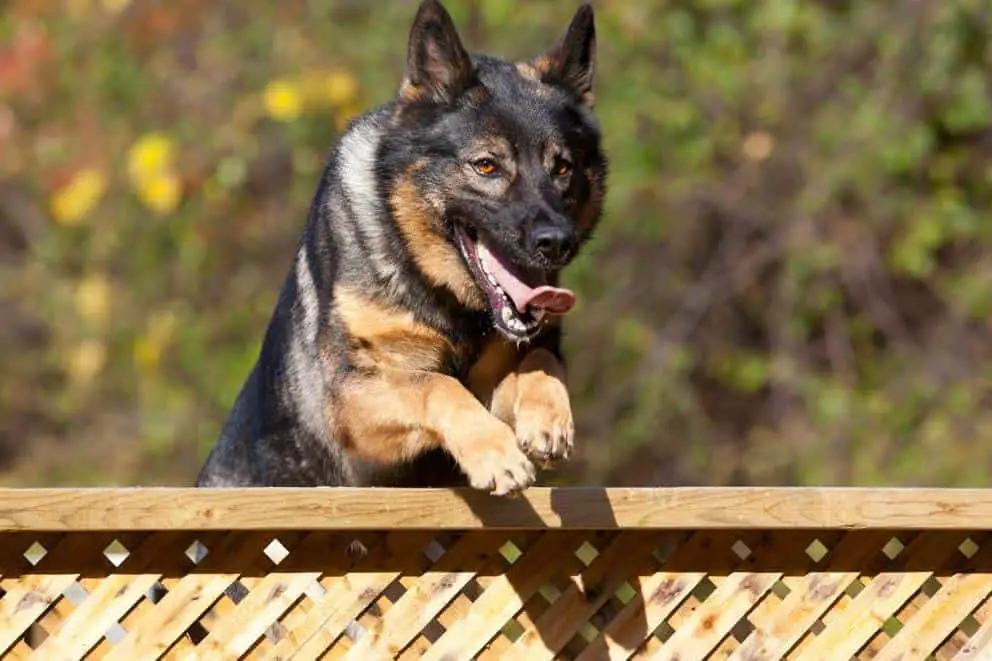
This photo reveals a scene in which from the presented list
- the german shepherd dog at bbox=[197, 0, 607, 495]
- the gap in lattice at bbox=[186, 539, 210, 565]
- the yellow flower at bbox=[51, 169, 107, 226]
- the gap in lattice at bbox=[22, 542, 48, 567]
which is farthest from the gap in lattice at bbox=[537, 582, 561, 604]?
the yellow flower at bbox=[51, 169, 107, 226]

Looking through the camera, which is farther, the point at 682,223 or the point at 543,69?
the point at 682,223

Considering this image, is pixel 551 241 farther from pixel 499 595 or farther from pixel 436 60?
pixel 499 595

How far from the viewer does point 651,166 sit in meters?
9.61

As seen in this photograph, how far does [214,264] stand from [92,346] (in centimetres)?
128

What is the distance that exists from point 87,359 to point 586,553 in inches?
315

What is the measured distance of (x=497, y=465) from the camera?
11.4 ft

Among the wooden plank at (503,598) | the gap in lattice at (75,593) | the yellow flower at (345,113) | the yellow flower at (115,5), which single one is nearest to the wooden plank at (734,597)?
the wooden plank at (503,598)

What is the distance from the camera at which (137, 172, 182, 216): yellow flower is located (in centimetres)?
1016

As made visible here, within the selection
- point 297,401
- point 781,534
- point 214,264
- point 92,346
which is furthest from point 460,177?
point 92,346

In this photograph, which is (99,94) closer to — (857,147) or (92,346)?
(92,346)

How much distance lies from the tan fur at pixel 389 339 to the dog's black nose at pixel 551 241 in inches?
17.0

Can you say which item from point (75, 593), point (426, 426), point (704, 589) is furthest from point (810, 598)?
point (75, 593)

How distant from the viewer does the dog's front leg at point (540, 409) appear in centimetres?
370

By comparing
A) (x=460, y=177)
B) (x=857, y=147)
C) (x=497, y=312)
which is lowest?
(x=857, y=147)
